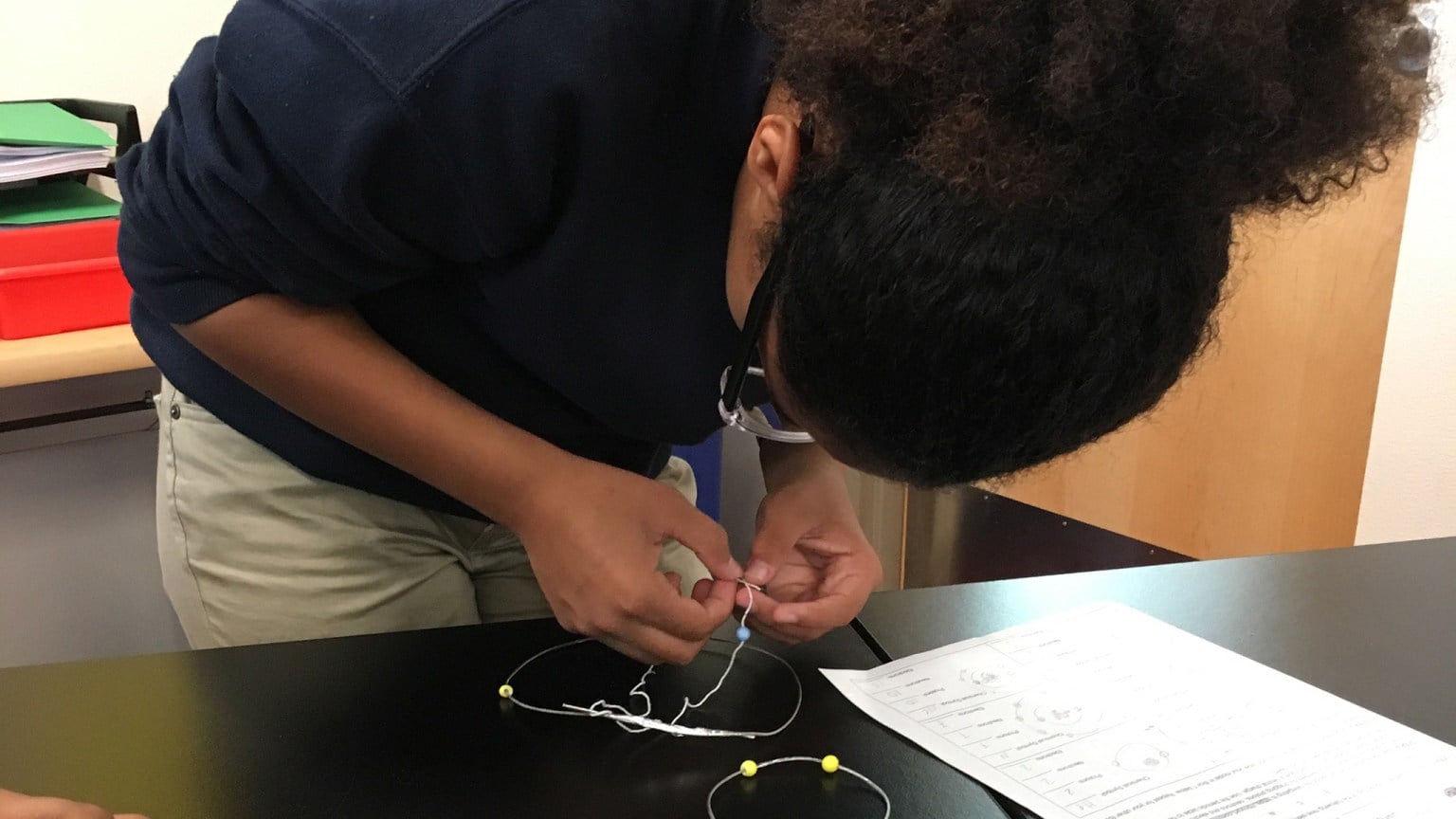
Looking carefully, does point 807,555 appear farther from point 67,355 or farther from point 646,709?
point 67,355

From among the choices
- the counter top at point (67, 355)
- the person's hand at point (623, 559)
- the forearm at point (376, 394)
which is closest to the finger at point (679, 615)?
the person's hand at point (623, 559)

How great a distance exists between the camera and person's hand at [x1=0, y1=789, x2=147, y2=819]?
424 mm

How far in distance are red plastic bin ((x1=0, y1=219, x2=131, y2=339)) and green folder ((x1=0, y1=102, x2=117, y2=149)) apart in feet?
0.27

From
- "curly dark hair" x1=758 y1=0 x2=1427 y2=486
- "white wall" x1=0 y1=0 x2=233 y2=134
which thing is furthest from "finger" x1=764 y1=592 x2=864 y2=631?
"white wall" x1=0 y1=0 x2=233 y2=134

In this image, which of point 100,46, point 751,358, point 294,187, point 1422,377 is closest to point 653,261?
point 751,358

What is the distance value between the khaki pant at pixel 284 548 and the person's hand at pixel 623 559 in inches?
6.3

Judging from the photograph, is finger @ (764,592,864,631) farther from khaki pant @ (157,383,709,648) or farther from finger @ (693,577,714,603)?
khaki pant @ (157,383,709,648)

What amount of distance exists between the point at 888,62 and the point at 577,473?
1.07 feet

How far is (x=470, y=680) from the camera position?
660mm

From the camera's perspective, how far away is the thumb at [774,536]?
78cm

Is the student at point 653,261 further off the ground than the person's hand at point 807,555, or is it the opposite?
the student at point 653,261

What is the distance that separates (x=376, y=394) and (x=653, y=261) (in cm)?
19

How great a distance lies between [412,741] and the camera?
60 cm

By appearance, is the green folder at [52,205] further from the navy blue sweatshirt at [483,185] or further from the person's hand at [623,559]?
the person's hand at [623,559]
